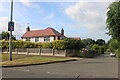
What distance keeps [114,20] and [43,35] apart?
28149mm

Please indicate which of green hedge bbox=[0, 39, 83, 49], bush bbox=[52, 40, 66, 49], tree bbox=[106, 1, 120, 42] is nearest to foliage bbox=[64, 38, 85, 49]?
green hedge bbox=[0, 39, 83, 49]

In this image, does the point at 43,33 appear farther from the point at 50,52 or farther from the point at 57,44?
the point at 57,44

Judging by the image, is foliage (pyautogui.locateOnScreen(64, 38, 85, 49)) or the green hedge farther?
foliage (pyautogui.locateOnScreen(64, 38, 85, 49))

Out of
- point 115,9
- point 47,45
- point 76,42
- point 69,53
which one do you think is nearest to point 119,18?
point 115,9

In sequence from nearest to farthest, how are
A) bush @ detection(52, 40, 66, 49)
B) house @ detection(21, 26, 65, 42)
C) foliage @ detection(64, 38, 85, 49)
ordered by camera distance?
bush @ detection(52, 40, 66, 49) → foliage @ detection(64, 38, 85, 49) → house @ detection(21, 26, 65, 42)

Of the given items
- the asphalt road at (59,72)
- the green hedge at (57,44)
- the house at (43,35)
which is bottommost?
the asphalt road at (59,72)

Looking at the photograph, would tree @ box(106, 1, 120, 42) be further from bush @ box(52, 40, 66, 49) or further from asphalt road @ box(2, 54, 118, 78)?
asphalt road @ box(2, 54, 118, 78)

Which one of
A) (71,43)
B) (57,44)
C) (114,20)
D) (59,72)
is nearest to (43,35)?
(57,44)

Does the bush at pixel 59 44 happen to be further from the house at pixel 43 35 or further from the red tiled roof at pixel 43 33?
the red tiled roof at pixel 43 33

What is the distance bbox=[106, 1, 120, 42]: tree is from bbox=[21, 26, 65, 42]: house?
22136 millimetres

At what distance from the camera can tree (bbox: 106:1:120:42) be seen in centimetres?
2419

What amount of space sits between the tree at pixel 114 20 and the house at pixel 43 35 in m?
22.1

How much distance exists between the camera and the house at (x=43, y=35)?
4605 centimetres

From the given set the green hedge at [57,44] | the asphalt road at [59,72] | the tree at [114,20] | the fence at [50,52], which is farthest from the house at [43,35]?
the asphalt road at [59,72]
